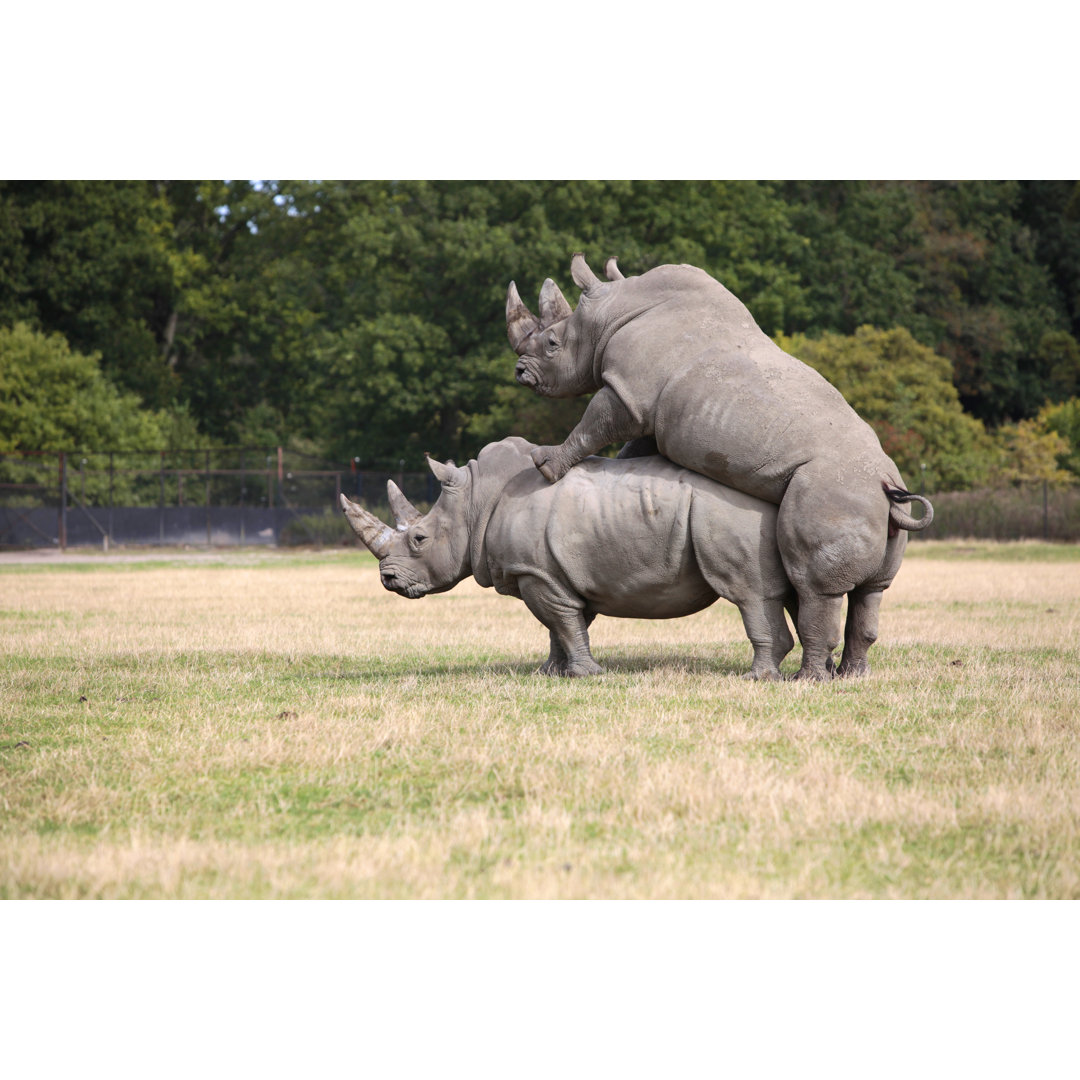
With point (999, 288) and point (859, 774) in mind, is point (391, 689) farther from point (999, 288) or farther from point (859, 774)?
point (999, 288)

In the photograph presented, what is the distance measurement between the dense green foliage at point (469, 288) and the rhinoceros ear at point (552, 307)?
2984 cm

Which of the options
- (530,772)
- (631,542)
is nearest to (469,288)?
(631,542)

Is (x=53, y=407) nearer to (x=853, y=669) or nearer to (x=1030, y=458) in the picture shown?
(x=1030, y=458)

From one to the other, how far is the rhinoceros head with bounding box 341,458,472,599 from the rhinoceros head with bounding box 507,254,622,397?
3.37 ft

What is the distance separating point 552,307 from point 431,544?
2.15 meters

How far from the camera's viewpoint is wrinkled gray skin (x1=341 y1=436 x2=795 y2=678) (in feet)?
32.3

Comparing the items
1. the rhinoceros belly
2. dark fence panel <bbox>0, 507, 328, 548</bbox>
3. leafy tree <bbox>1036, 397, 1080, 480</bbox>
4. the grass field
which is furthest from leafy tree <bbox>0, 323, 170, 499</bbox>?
the rhinoceros belly

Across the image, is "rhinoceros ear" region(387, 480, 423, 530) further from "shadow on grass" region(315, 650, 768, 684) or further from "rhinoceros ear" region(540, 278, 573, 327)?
"rhinoceros ear" region(540, 278, 573, 327)

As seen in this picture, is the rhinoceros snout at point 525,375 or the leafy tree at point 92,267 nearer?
the rhinoceros snout at point 525,375

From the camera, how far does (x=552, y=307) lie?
430 inches

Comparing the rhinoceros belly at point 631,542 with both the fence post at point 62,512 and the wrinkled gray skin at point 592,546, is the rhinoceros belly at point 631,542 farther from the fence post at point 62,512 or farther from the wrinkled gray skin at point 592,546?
the fence post at point 62,512

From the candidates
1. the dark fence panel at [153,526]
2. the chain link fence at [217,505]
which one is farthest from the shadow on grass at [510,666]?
the dark fence panel at [153,526]

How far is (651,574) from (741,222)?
40815mm

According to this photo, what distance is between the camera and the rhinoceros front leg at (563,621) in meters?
10.2
